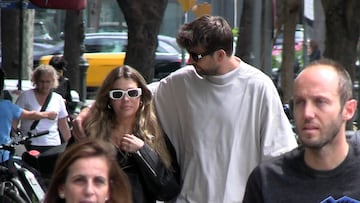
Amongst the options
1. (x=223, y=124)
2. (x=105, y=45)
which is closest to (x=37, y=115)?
(x=223, y=124)

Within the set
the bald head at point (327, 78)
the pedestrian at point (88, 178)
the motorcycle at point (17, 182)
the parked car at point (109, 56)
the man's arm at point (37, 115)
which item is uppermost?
the bald head at point (327, 78)

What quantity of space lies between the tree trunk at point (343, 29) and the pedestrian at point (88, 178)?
998cm

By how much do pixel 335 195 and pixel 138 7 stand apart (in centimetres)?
927

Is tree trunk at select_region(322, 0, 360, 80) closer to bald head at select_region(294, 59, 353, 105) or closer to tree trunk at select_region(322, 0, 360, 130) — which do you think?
tree trunk at select_region(322, 0, 360, 130)

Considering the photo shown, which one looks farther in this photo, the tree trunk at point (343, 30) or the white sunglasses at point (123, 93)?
the tree trunk at point (343, 30)

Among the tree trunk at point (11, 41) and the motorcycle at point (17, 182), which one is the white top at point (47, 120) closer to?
the motorcycle at point (17, 182)

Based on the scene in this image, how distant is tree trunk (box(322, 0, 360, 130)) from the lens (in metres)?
13.9

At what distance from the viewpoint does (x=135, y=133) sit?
5805 mm

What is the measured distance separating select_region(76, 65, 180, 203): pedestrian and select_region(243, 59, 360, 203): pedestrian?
5.65ft

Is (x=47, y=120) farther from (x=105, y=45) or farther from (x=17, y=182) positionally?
(x=105, y=45)

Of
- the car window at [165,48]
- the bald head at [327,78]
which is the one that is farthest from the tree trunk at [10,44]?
the bald head at [327,78]

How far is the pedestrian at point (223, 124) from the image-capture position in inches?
224

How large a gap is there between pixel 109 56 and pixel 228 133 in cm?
2898

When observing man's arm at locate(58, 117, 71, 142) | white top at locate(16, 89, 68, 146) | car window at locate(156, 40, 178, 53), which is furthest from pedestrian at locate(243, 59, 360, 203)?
car window at locate(156, 40, 178, 53)
